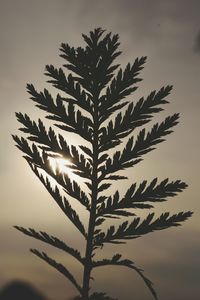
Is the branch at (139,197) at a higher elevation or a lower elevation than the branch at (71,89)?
lower

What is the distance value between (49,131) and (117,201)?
32.9 inches

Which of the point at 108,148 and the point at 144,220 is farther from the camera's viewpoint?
the point at 108,148

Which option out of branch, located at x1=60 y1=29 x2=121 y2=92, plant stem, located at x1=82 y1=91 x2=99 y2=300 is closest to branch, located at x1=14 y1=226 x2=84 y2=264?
plant stem, located at x1=82 y1=91 x2=99 y2=300

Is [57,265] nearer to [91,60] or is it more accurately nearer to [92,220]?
[92,220]

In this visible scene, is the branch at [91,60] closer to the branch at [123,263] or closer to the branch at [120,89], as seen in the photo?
the branch at [120,89]

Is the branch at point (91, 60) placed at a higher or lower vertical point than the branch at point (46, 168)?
higher

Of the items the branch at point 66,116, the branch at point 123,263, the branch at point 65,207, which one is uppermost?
the branch at point 66,116

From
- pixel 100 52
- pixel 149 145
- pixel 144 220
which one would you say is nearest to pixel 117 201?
pixel 144 220

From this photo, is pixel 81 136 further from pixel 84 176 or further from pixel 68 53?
pixel 68 53

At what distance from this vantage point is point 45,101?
14.6 ft

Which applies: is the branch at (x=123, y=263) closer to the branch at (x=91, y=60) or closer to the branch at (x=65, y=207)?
the branch at (x=65, y=207)

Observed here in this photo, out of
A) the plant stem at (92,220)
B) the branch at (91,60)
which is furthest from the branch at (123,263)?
the branch at (91,60)

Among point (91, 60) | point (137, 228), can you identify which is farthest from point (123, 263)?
point (91, 60)

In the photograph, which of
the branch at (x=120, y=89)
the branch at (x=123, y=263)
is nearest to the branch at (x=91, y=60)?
the branch at (x=120, y=89)
